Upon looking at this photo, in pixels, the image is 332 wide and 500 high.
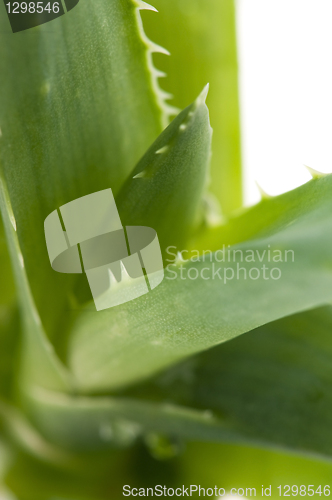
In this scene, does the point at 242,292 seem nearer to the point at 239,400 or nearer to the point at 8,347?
the point at 239,400

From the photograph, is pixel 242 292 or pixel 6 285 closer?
pixel 242 292

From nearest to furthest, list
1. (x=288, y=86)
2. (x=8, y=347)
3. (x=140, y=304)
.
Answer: (x=140, y=304) < (x=8, y=347) < (x=288, y=86)

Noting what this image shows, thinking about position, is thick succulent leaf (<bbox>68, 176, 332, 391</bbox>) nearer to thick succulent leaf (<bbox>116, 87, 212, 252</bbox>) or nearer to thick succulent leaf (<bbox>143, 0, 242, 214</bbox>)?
thick succulent leaf (<bbox>116, 87, 212, 252</bbox>)

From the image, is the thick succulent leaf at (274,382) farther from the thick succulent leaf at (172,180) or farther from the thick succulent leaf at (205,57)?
the thick succulent leaf at (205,57)

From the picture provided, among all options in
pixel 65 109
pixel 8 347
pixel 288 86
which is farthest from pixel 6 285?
pixel 288 86

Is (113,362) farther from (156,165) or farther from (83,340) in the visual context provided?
(156,165)

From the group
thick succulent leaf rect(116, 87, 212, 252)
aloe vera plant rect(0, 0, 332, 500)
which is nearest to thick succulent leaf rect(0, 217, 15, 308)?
aloe vera plant rect(0, 0, 332, 500)
